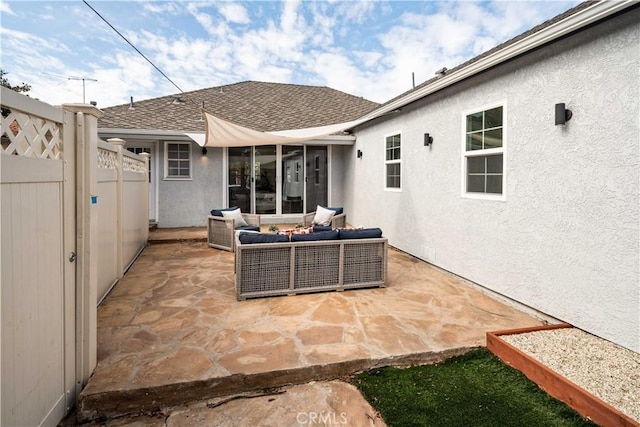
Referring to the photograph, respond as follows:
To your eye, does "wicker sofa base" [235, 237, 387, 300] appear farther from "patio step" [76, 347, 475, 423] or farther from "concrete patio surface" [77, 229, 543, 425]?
"patio step" [76, 347, 475, 423]

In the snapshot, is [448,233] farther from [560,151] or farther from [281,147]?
[281,147]

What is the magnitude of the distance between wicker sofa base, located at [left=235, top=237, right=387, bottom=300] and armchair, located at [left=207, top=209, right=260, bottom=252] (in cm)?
279

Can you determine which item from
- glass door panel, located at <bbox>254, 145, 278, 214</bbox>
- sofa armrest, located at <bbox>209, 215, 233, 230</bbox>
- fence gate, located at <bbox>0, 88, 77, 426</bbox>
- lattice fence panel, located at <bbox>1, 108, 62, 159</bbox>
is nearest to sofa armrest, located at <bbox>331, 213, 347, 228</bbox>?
sofa armrest, located at <bbox>209, 215, 233, 230</bbox>

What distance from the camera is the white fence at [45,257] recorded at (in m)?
1.82

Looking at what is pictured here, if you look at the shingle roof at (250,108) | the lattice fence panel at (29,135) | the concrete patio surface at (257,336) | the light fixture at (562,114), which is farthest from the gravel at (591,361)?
the shingle roof at (250,108)

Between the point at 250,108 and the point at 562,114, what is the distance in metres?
10.6

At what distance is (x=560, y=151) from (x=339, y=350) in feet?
11.1

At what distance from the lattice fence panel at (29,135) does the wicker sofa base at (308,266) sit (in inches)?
101

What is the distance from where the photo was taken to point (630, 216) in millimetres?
3209

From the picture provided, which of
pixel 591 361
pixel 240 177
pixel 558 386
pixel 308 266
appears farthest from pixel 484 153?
pixel 240 177

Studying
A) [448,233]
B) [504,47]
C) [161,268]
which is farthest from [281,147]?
[504,47]

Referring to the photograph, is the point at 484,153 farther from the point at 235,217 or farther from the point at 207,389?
the point at 235,217

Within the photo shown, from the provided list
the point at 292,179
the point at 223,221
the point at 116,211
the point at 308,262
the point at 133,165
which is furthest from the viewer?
the point at 292,179

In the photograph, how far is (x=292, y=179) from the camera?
11.6 meters
